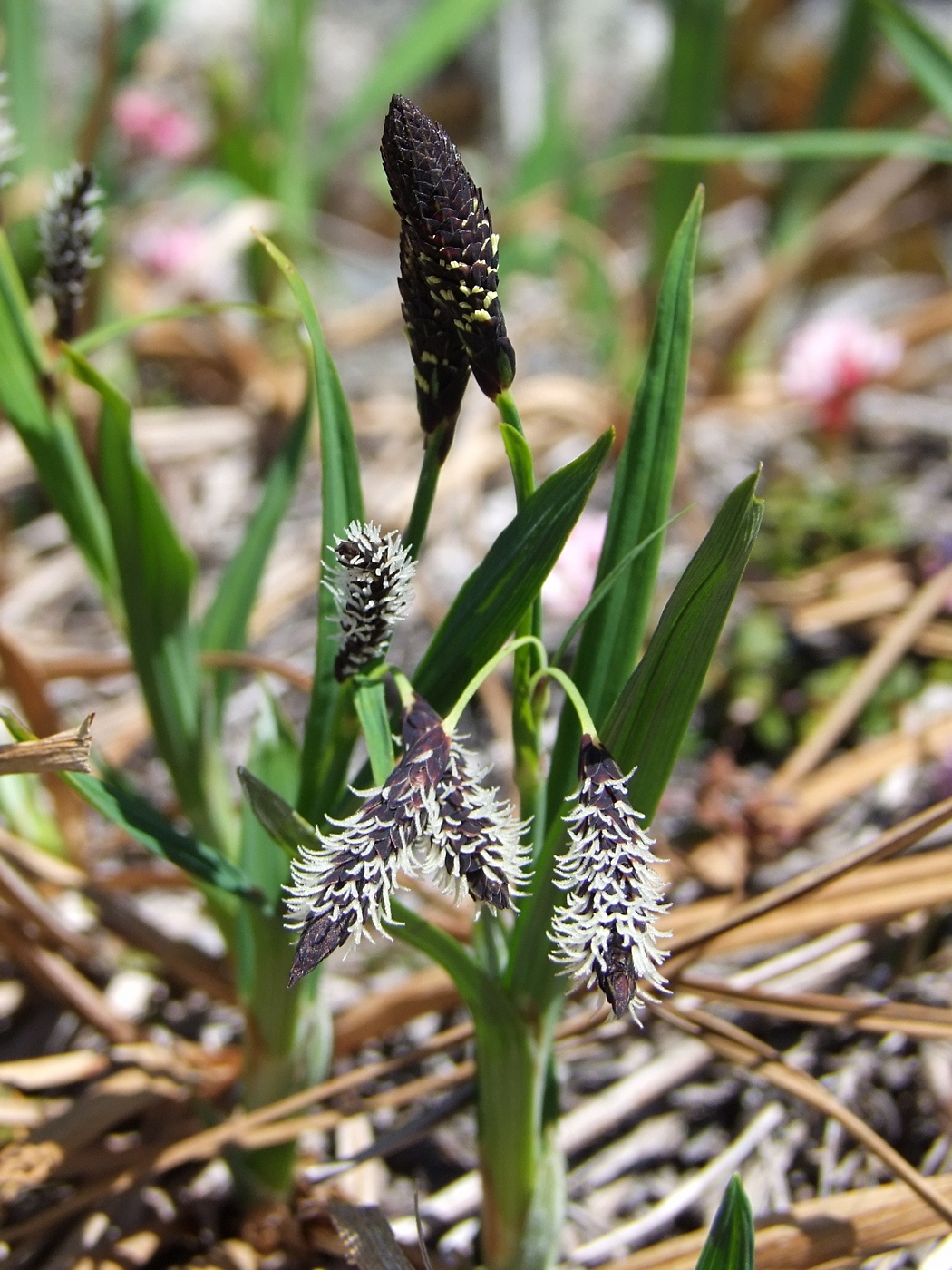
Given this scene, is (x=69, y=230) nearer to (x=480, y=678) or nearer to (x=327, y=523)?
(x=327, y=523)

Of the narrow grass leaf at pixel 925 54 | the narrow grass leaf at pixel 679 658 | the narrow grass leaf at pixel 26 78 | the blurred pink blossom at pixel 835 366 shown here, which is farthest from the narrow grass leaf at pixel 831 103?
the narrow grass leaf at pixel 679 658

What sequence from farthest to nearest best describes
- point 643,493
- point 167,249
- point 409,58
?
point 409,58 → point 167,249 → point 643,493

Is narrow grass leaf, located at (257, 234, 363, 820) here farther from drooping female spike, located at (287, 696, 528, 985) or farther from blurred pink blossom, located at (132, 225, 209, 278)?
blurred pink blossom, located at (132, 225, 209, 278)

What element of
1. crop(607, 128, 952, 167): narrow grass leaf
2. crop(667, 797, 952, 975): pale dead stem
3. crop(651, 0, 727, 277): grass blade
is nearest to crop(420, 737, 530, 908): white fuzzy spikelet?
crop(667, 797, 952, 975): pale dead stem

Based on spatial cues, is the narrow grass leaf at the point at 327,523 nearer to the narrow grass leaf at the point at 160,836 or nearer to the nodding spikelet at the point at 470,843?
the narrow grass leaf at the point at 160,836

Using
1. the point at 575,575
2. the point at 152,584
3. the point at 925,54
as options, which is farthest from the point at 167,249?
the point at 152,584
